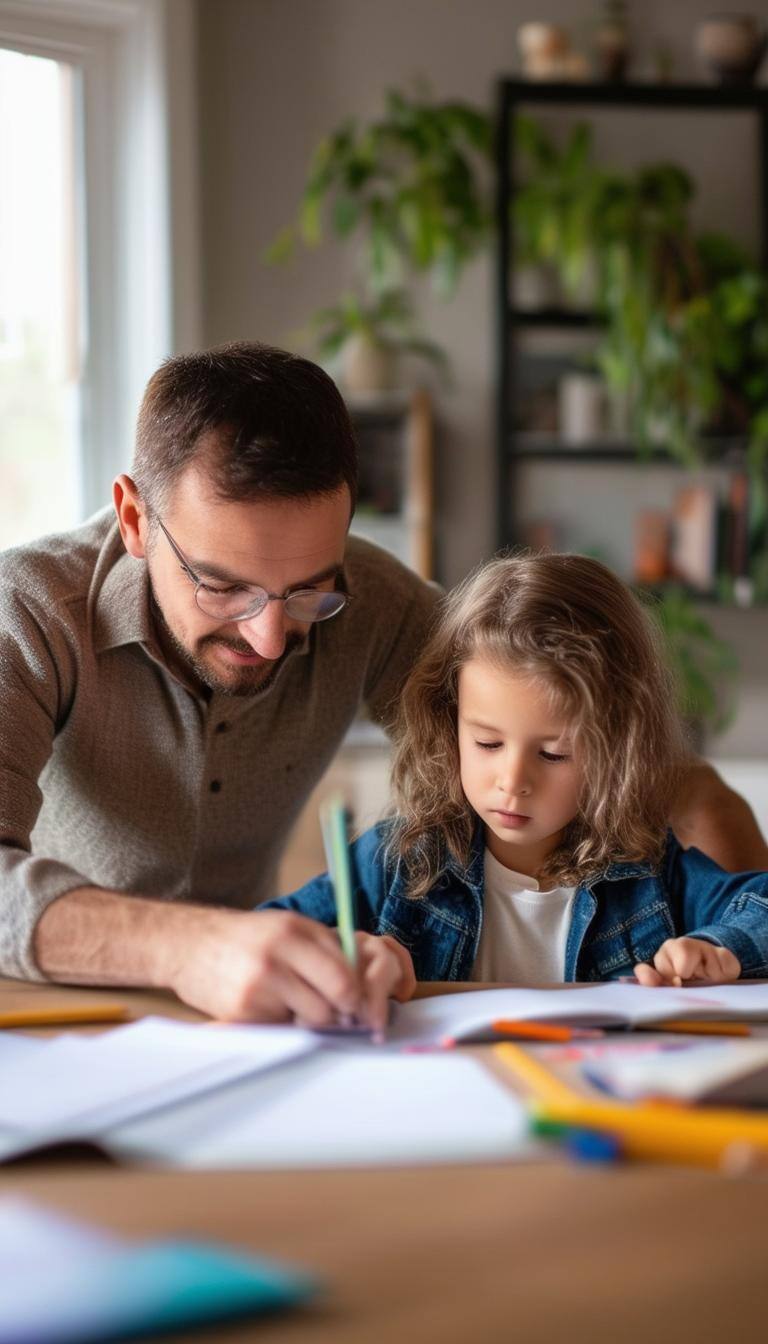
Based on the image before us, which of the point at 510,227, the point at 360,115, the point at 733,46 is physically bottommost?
the point at 510,227

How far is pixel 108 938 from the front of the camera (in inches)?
43.4

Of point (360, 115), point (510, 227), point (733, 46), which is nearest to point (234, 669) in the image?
point (510, 227)

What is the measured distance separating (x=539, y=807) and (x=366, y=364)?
2529 millimetres

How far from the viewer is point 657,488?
3.95 metres

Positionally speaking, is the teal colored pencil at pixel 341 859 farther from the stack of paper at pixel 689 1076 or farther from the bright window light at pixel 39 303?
the bright window light at pixel 39 303

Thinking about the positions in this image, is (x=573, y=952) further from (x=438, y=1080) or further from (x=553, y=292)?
(x=553, y=292)

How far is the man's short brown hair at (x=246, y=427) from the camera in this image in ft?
4.44

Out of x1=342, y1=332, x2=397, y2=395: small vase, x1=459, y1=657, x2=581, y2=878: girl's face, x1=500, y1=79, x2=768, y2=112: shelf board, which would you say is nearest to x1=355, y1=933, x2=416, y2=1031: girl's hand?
x1=459, y1=657, x2=581, y2=878: girl's face

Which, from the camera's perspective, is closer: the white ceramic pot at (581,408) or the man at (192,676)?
the man at (192,676)

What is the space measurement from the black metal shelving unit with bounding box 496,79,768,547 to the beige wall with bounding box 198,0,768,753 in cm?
8

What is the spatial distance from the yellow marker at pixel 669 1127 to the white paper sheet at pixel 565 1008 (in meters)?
0.23

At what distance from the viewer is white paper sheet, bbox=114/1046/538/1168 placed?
0.72 metres

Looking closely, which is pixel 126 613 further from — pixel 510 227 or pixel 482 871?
pixel 510 227

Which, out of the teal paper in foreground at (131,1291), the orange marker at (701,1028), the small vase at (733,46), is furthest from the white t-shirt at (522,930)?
the small vase at (733,46)
